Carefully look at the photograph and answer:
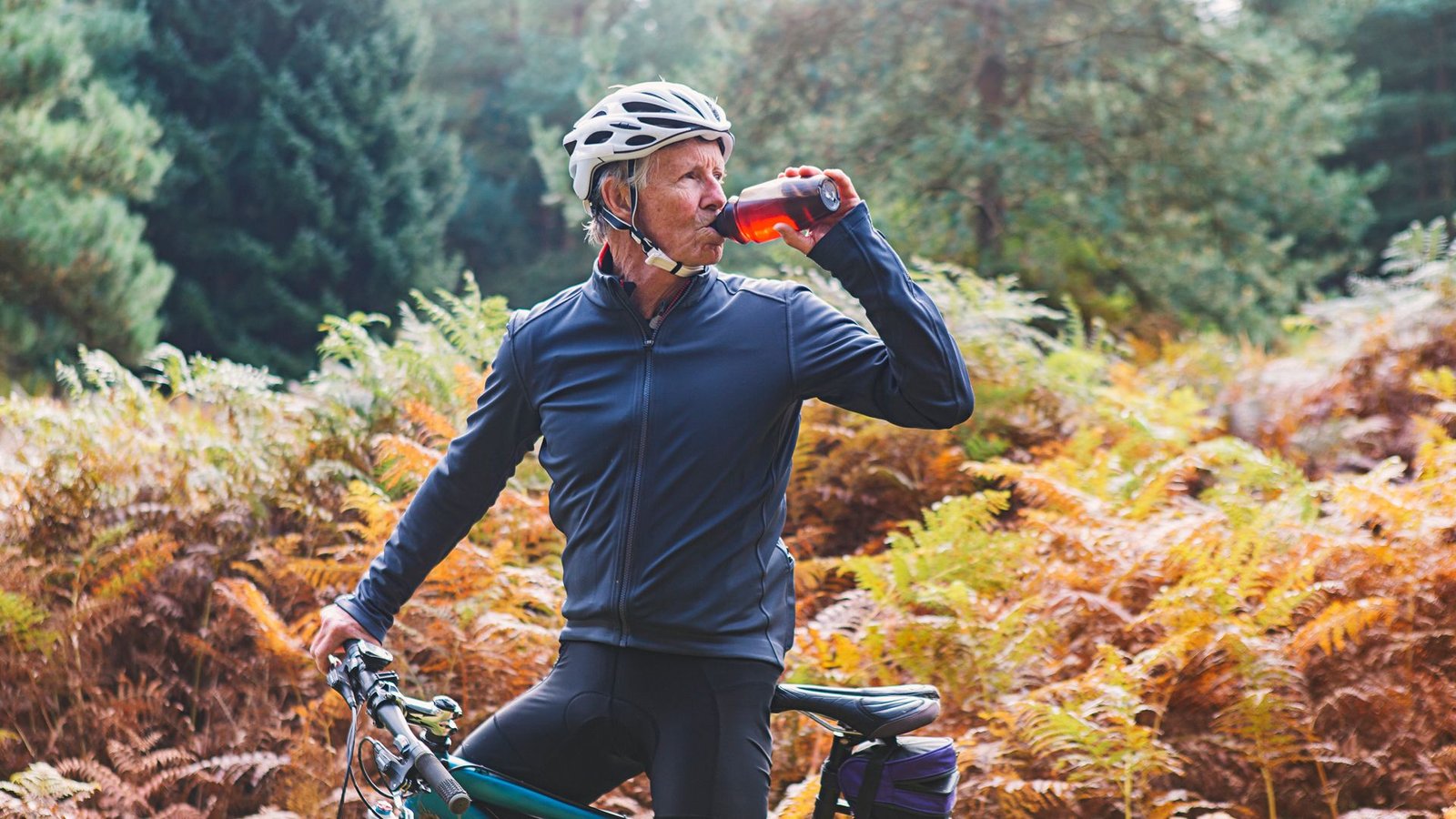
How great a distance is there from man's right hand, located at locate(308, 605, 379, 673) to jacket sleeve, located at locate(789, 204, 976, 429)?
3.92ft

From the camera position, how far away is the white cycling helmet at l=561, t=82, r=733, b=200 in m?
2.69

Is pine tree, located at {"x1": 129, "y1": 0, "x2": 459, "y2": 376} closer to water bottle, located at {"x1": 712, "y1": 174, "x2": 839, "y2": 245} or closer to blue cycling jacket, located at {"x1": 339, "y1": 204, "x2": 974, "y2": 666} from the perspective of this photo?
blue cycling jacket, located at {"x1": 339, "y1": 204, "x2": 974, "y2": 666}

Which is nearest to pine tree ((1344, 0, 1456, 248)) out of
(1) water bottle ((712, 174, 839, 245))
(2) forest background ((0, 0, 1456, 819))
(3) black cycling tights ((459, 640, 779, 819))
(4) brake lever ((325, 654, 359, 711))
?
(2) forest background ((0, 0, 1456, 819))

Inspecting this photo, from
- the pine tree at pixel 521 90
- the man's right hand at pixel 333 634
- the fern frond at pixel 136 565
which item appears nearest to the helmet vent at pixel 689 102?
the man's right hand at pixel 333 634

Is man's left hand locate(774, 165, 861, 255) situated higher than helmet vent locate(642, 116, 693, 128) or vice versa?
helmet vent locate(642, 116, 693, 128)

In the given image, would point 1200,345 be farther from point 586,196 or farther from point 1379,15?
point 1379,15

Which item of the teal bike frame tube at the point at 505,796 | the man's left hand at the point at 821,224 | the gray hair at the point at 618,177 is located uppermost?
the gray hair at the point at 618,177

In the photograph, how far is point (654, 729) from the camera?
8.60ft

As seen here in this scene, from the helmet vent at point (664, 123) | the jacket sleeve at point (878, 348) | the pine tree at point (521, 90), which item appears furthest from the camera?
the pine tree at point (521, 90)

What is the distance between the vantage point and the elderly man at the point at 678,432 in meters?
2.57

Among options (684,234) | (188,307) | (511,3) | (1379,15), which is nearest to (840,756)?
(684,234)

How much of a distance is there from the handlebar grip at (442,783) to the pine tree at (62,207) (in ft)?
44.4

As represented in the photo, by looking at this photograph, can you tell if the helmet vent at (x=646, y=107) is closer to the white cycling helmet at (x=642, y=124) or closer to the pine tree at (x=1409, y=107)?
the white cycling helmet at (x=642, y=124)

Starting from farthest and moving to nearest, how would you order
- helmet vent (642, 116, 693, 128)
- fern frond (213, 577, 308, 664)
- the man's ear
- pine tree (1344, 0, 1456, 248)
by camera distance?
1. pine tree (1344, 0, 1456, 248)
2. fern frond (213, 577, 308, 664)
3. the man's ear
4. helmet vent (642, 116, 693, 128)
